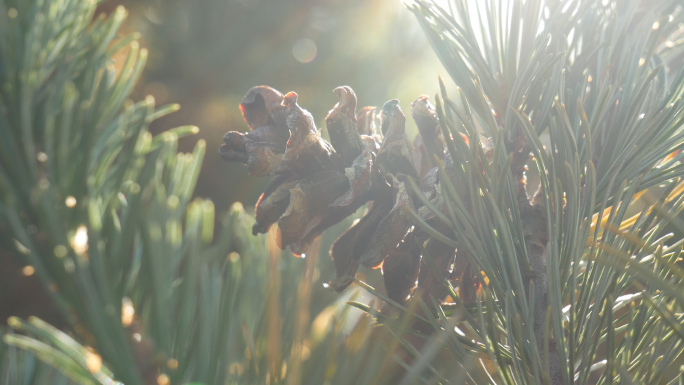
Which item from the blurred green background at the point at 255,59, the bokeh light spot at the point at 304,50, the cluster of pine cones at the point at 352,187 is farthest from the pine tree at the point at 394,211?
the bokeh light spot at the point at 304,50

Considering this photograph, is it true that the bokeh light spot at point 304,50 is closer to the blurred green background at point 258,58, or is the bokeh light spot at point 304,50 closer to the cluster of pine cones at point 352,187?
the blurred green background at point 258,58

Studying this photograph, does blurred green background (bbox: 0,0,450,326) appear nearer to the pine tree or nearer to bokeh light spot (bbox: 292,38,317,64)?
bokeh light spot (bbox: 292,38,317,64)

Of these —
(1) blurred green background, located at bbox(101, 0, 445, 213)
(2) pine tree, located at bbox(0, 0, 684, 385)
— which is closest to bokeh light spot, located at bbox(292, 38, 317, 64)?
(1) blurred green background, located at bbox(101, 0, 445, 213)

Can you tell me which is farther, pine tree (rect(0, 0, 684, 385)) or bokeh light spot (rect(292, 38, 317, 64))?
bokeh light spot (rect(292, 38, 317, 64))

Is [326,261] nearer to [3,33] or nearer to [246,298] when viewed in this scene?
[246,298]

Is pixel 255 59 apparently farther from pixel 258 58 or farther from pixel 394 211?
pixel 394 211
